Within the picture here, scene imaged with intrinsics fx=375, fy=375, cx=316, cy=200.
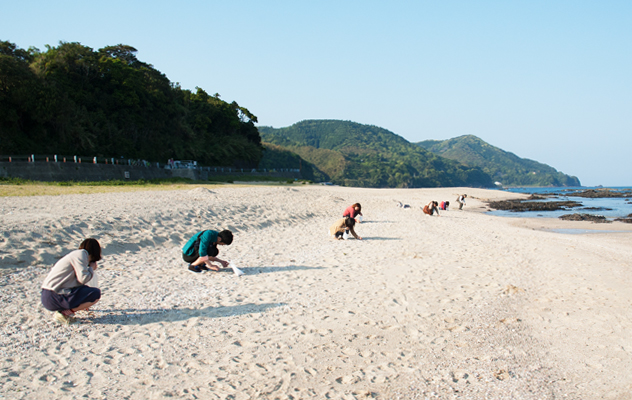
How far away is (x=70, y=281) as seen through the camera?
447cm

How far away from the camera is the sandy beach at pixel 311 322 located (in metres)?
3.66

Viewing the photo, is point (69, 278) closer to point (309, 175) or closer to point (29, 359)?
point (29, 359)

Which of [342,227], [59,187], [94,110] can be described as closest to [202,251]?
[342,227]

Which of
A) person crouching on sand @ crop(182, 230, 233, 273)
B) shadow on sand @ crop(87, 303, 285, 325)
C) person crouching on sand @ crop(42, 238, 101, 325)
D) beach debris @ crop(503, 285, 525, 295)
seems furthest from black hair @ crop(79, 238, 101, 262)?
beach debris @ crop(503, 285, 525, 295)

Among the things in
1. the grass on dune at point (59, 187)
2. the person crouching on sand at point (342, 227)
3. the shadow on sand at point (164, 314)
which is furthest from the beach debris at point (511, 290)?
the grass on dune at point (59, 187)

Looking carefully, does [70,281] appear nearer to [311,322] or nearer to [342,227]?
[311,322]

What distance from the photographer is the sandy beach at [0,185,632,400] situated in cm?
366

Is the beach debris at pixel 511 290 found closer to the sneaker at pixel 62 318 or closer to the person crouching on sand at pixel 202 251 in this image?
the person crouching on sand at pixel 202 251

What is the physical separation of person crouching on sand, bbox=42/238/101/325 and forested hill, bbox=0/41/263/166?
28551mm

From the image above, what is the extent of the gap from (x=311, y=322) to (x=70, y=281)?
118 inches

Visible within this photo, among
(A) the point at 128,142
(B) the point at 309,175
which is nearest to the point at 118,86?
(A) the point at 128,142

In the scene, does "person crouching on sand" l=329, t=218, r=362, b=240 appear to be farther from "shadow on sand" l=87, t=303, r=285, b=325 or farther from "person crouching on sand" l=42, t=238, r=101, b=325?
"person crouching on sand" l=42, t=238, r=101, b=325

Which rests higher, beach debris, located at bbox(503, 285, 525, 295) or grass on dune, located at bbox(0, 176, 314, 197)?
grass on dune, located at bbox(0, 176, 314, 197)

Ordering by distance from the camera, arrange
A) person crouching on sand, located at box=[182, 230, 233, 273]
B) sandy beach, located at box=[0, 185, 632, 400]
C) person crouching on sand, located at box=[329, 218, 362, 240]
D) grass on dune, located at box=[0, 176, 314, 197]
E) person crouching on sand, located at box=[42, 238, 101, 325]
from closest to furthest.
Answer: sandy beach, located at box=[0, 185, 632, 400]
person crouching on sand, located at box=[42, 238, 101, 325]
person crouching on sand, located at box=[182, 230, 233, 273]
person crouching on sand, located at box=[329, 218, 362, 240]
grass on dune, located at box=[0, 176, 314, 197]
